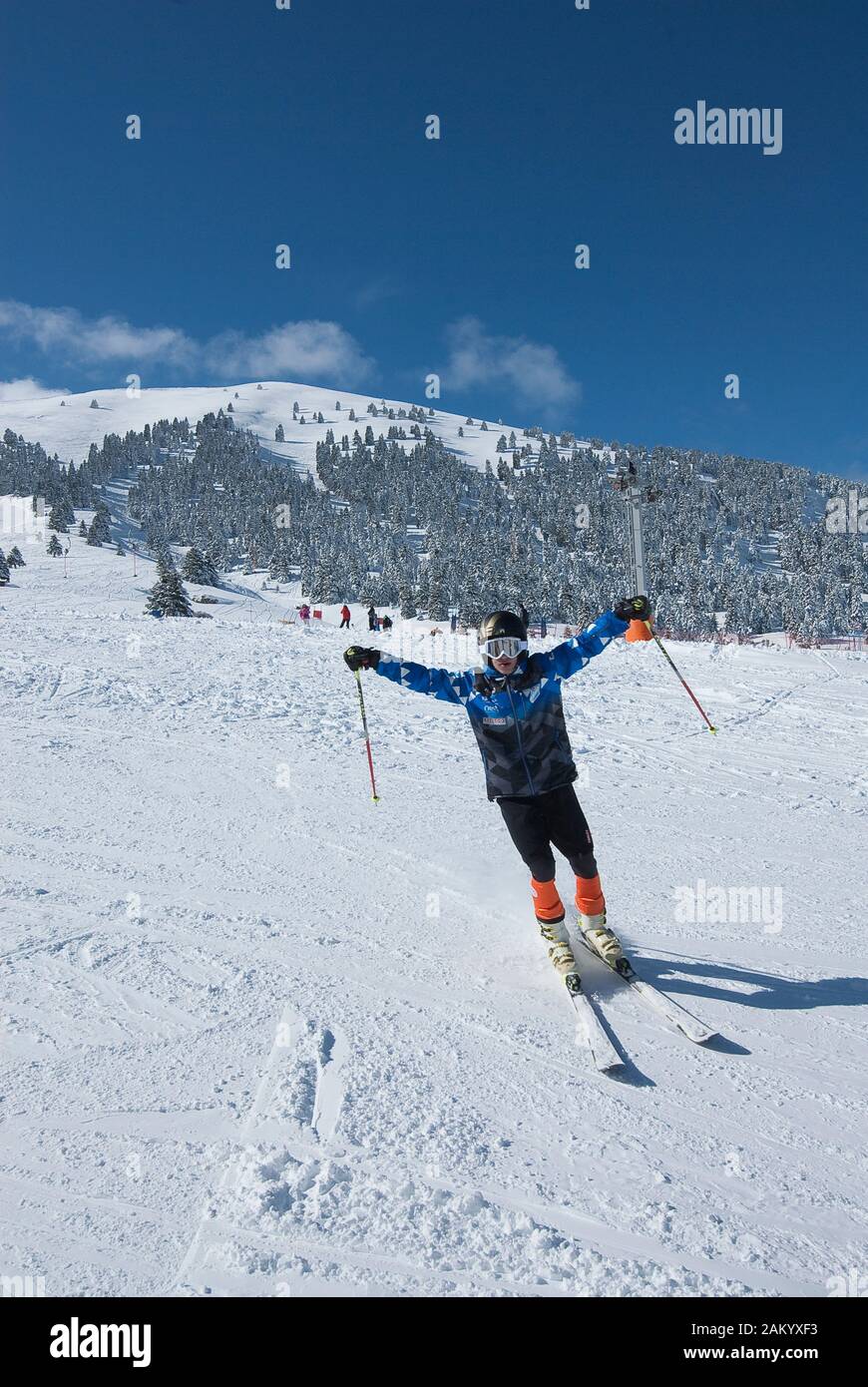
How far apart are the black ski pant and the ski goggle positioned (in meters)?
0.87

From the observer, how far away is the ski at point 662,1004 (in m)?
3.36

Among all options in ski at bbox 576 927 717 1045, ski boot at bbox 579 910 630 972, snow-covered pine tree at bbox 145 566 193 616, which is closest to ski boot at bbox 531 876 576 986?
ski boot at bbox 579 910 630 972

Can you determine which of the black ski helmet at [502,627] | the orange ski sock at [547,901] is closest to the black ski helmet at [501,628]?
the black ski helmet at [502,627]

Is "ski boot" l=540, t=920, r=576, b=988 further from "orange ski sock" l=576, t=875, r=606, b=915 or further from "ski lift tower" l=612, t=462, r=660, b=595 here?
"ski lift tower" l=612, t=462, r=660, b=595

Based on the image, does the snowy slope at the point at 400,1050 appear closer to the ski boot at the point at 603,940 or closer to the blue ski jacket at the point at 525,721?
the ski boot at the point at 603,940

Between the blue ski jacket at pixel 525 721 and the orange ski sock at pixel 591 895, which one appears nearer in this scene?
the blue ski jacket at pixel 525 721

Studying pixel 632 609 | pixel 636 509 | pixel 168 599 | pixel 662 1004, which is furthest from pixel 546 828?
pixel 168 599

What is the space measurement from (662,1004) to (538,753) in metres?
1.50

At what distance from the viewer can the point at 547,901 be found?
416cm

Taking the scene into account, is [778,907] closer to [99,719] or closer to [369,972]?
[369,972]

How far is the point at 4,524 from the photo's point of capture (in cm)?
8856

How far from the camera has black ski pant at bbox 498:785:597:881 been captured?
4219 mm

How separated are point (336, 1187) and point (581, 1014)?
5.11 feet

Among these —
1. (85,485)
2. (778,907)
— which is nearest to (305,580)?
(85,485)
